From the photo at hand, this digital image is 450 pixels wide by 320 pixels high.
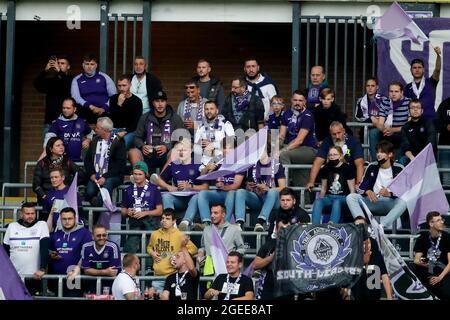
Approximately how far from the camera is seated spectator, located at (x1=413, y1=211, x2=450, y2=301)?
21.1m

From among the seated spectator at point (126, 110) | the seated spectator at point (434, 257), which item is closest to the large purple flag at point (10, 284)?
the seated spectator at point (126, 110)

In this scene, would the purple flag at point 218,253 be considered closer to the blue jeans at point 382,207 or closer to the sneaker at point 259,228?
the sneaker at point 259,228

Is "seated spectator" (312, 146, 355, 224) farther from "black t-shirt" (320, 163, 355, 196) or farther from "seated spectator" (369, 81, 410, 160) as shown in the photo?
"seated spectator" (369, 81, 410, 160)

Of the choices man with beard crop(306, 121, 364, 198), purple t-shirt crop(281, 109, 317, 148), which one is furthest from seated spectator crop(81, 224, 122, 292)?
purple t-shirt crop(281, 109, 317, 148)

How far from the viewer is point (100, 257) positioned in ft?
72.9

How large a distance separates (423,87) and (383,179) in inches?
79.3

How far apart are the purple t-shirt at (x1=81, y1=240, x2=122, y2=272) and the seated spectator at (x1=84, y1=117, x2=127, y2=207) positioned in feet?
4.60

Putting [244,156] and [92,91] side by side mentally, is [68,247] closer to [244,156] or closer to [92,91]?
[244,156]

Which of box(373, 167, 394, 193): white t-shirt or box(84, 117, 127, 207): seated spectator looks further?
box(84, 117, 127, 207): seated spectator

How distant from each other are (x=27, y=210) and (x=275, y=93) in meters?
4.04
